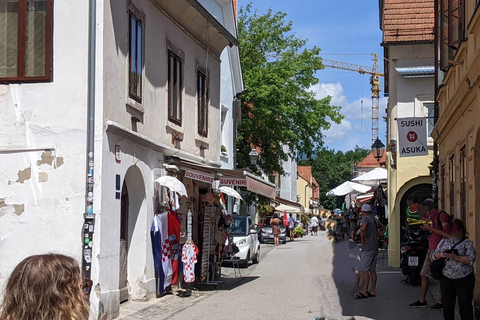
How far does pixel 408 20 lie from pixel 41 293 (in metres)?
21.4

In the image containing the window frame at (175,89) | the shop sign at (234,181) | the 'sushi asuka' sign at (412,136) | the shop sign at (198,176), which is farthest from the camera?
the 'sushi asuka' sign at (412,136)

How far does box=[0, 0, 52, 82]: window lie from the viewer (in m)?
11.4

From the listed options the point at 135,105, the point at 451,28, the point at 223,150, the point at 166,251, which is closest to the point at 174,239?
the point at 166,251

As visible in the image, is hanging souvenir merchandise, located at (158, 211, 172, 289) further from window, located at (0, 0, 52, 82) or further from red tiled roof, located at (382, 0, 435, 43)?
red tiled roof, located at (382, 0, 435, 43)

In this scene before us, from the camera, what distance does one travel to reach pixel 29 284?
9.37 feet

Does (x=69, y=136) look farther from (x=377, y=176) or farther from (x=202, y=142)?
(x=377, y=176)

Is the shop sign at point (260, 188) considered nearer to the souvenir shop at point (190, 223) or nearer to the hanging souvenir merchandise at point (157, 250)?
the souvenir shop at point (190, 223)

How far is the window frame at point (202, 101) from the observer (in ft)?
59.5

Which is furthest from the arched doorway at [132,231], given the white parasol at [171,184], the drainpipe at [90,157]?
the drainpipe at [90,157]

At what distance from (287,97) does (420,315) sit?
21.4 m

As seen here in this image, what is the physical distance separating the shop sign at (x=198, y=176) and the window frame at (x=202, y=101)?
2.48 metres

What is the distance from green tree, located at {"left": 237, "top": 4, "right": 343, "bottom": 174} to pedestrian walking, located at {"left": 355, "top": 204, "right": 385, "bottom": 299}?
56.8 feet

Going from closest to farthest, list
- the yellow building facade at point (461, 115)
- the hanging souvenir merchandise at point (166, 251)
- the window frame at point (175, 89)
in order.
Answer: the yellow building facade at point (461, 115) < the hanging souvenir merchandise at point (166, 251) < the window frame at point (175, 89)

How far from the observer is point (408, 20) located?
74.5 feet
